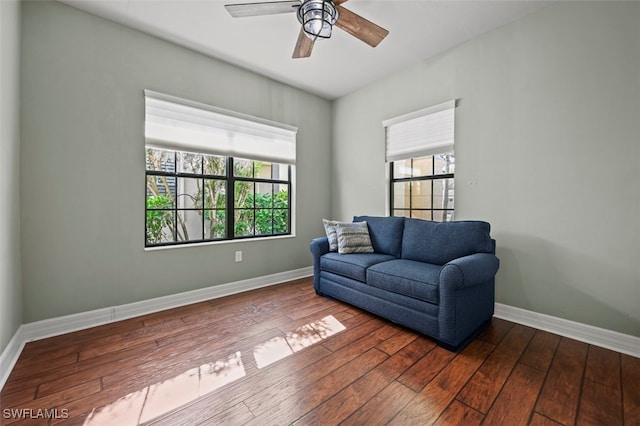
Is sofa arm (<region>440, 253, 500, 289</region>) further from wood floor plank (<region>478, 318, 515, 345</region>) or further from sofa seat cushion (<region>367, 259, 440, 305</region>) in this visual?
wood floor plank (<region>478, 318, 515, 345</region>)

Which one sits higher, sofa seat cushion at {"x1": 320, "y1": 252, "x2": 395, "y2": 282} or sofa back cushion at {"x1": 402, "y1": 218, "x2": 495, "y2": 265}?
sofa back cushion at {"x1": 402, "y1": 218, "x2": 495, "y2": 265}

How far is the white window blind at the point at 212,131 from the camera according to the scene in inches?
110

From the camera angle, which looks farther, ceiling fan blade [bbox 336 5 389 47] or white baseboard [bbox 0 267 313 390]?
ceiling fan blade [bbox 336 5 389 47]

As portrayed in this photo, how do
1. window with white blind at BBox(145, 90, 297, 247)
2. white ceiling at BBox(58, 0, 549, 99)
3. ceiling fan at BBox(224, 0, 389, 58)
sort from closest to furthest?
1. ceiling fan at BBox(224, 0, 389, 58)
2. white ceiling at BBox(58, 0, 549, 99)
3. window with white blind at BBox(145, 90, 297, 247)

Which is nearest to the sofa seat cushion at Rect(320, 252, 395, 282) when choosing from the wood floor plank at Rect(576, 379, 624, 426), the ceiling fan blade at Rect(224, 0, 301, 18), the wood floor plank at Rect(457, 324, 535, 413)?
the wood floor plank at Rect(457, 324, 535, 413)

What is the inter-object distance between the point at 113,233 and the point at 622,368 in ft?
13.7

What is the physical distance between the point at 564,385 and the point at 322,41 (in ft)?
11.2

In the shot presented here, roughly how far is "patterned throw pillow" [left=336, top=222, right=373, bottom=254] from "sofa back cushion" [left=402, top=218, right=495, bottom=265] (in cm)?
44

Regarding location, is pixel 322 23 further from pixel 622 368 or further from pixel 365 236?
pixel 622 368

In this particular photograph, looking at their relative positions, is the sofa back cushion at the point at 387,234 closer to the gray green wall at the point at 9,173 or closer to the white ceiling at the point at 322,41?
the white ceiling at the point at 322,41

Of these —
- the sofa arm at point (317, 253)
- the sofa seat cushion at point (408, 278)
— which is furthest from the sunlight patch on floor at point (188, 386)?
the sofa arm at point (317, 253)

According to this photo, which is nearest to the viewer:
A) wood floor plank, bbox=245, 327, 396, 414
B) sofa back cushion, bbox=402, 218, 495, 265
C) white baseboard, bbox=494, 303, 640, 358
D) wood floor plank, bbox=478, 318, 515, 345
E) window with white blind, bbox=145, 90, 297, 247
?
wood floor plank, bbox=245, 327, 396, 414

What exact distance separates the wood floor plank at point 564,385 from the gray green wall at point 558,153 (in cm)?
40

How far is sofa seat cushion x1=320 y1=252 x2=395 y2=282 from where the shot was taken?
2.65 metres
